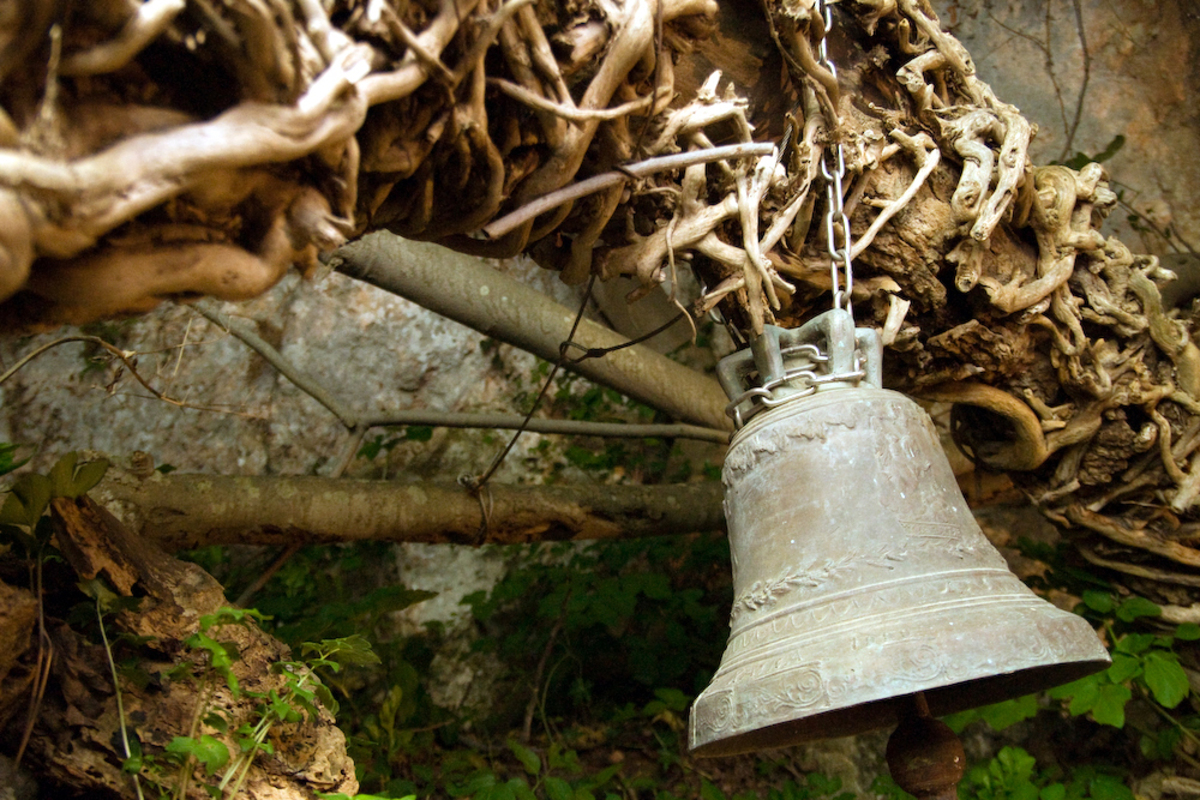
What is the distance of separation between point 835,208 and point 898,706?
0.74 metres

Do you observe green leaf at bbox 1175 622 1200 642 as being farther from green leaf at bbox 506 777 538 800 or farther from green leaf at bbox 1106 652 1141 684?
green leaf at bbox 506 777 538 800

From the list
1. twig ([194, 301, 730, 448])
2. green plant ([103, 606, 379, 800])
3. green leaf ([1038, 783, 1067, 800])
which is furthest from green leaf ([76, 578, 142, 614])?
green leaf ([1038, 783, 1067, 800])

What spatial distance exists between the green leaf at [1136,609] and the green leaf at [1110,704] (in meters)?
0.16

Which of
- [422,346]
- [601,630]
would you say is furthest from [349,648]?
[422,346]

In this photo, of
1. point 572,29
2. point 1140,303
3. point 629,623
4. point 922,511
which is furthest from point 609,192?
point 629,623

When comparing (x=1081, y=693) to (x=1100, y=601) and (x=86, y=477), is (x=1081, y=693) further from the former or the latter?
(x=86, y=477)

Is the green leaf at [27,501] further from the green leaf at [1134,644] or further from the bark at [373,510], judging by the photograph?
the green leaf at [1134,644]

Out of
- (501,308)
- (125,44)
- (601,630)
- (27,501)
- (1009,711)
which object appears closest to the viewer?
(125,44)

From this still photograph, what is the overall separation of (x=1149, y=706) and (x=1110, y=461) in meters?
0.83

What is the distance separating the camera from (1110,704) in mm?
1751

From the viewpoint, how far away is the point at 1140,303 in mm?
1684

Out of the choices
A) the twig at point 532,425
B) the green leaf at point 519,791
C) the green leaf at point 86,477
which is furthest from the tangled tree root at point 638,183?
the green leaf at point 519,791

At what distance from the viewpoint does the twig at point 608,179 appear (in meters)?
0.92

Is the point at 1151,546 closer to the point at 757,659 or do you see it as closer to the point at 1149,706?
the point at 1149,706
